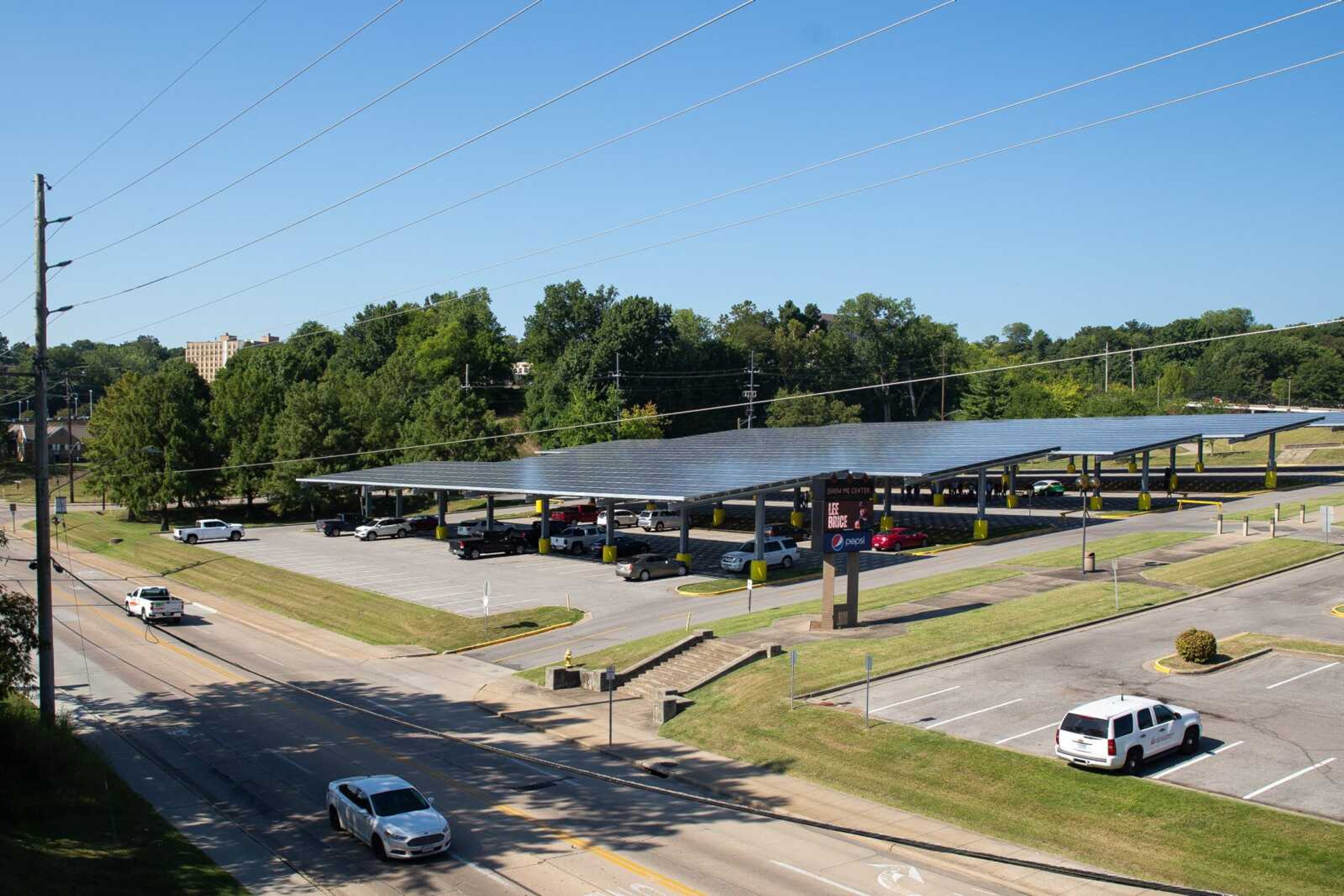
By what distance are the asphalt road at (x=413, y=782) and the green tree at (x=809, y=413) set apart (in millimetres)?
86572

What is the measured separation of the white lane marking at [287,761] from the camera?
2691 centimetres

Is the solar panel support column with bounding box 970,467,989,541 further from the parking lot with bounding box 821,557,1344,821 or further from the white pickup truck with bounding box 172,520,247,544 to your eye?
the white pickup truck with bounding box 172,520,247,544

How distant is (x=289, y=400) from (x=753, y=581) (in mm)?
57762

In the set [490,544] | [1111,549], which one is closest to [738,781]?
[1111,549]

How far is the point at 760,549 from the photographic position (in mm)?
52719

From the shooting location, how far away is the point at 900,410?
6452 inches

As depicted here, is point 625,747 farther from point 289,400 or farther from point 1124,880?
point 289,400

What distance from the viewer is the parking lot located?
2259 cm

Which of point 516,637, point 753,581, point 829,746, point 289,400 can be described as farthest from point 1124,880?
point 289,400

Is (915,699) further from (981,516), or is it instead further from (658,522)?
(658,522)

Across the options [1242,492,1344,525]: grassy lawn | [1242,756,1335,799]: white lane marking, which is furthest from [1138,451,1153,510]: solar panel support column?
[1242,756,1335,799]: white lane marking

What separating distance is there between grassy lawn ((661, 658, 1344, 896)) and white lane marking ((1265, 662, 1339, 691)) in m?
8.41

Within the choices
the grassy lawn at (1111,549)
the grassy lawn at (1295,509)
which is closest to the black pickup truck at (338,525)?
the grassy lawn at (1111,549)

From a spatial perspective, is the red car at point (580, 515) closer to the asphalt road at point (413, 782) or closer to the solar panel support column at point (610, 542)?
the solar panel support column at point (610, 542)
